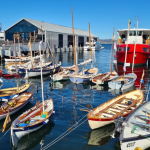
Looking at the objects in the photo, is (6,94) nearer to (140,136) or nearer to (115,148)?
(115,148)

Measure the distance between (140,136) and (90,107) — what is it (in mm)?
9552

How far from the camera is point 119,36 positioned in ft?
172

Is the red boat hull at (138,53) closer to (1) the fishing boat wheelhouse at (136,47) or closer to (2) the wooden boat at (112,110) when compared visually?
(1) the fishing boat wheelhouse at (136,47)

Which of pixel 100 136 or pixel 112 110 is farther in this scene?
pixel 112 110

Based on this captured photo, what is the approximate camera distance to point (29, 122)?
1484 cm

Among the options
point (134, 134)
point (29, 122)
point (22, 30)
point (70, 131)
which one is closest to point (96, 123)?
point (70, 131)

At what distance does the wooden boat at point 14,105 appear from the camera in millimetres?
16939

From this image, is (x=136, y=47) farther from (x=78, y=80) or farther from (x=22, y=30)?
(x=22, y=30)

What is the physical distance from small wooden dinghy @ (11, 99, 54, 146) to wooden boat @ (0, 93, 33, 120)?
2358 millimetres

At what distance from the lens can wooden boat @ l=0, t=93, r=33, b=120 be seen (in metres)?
16.9

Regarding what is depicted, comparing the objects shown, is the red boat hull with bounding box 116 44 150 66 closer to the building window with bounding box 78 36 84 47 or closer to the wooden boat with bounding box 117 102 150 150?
the wooden boat with bounding box 117 102 150 150

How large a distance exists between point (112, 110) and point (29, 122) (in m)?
7.50

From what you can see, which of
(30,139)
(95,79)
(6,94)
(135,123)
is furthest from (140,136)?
(95,79)

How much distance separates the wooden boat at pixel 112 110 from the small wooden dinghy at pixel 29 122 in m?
3.94
